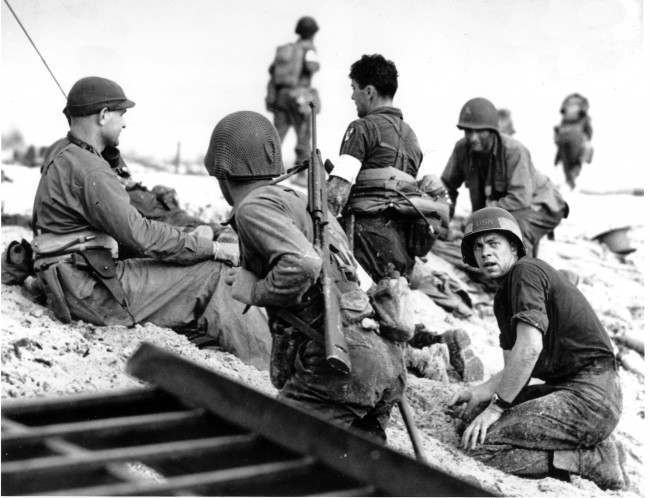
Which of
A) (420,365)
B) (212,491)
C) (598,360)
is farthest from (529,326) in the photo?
(212,491)

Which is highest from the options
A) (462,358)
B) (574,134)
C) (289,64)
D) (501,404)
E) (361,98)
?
(289,64)

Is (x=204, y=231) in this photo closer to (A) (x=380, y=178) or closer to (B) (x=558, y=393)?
(A) (x=380, y=178)

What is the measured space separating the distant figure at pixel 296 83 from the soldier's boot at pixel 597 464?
25.9 ft

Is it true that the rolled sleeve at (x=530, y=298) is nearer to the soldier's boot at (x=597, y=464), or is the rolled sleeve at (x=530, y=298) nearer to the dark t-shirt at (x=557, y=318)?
the dark t-shirt at (x=557, y=318)

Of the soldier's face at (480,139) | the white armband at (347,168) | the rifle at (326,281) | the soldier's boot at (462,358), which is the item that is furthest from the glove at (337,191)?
the soldier's face at (480,139)

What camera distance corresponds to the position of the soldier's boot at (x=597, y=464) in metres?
5.81

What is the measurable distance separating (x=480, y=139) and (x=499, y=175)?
379mm

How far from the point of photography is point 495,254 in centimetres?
596

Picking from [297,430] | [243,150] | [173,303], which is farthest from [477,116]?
[297,430]

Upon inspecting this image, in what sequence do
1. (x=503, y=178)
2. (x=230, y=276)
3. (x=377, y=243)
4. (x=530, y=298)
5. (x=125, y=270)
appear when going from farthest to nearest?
(x=503, y=178)
(x=377, y=243)
(x=230, y=276)
(x=125, y=270)
(x=530, y=298)

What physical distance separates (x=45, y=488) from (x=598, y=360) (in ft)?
13.0

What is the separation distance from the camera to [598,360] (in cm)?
592

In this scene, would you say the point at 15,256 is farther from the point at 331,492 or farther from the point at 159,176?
the point at 159,176

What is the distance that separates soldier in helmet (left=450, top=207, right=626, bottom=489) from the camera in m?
5.77
